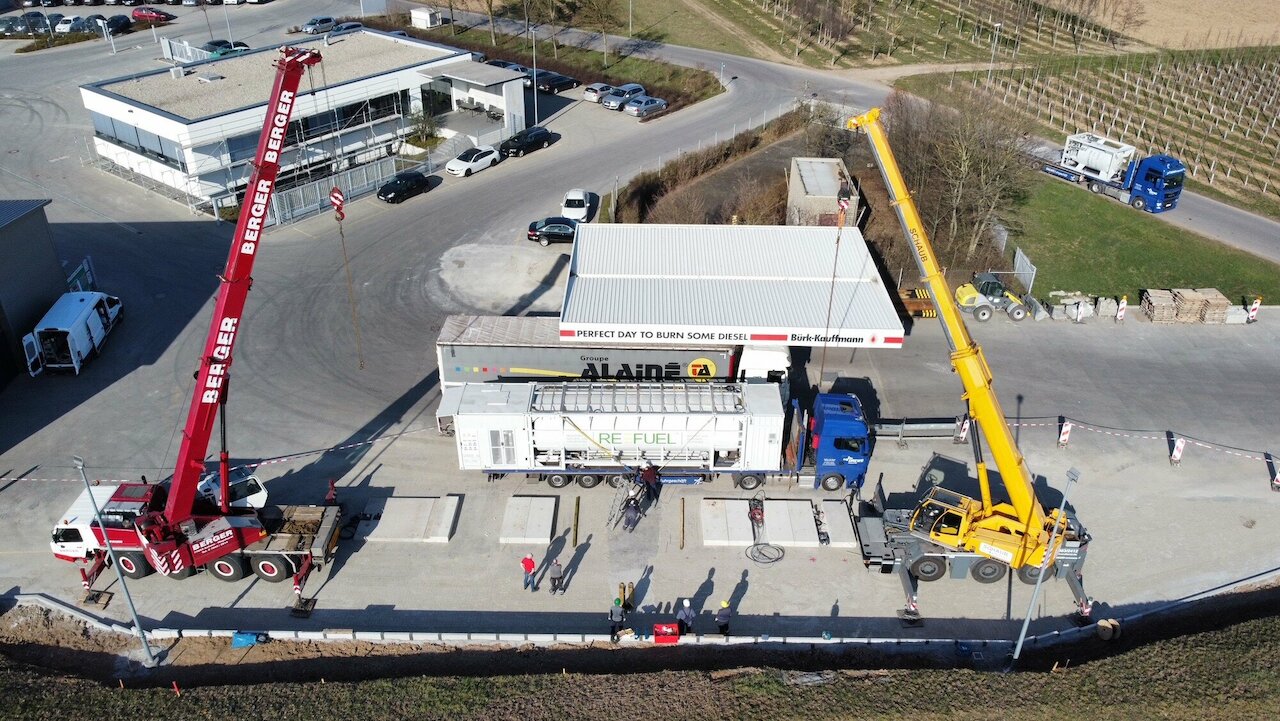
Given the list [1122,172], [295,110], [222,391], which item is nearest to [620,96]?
[295,110]

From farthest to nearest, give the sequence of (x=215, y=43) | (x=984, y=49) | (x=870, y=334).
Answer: (x=984, y=49)
(x=215, y=43)
(x=870, y=334)

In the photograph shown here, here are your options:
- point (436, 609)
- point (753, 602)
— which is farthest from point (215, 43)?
point (753, 602)

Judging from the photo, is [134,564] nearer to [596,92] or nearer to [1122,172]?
[596,92]

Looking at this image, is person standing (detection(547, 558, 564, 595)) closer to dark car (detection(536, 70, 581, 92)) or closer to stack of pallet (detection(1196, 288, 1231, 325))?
stack of pallet (detection(1196, 288, 1231, 325))

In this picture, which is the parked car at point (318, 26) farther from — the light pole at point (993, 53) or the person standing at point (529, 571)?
the person standing at point (529, 571)

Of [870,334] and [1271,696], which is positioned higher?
[870,334]

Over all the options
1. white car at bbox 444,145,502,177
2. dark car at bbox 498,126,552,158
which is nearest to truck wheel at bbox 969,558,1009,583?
white car at bbox 444,145,502,177

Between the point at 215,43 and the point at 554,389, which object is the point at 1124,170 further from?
the point at 215,43
